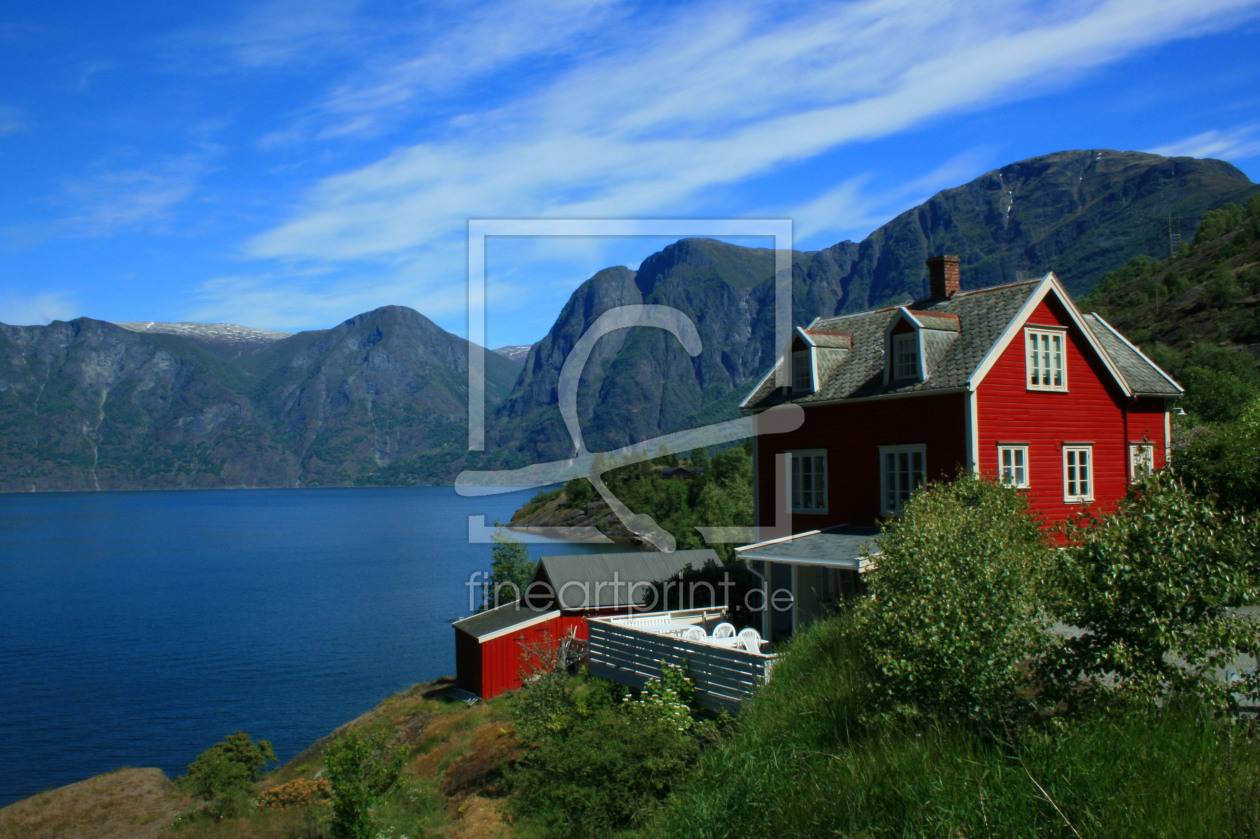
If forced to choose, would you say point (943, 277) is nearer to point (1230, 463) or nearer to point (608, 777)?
point (1230, 463)

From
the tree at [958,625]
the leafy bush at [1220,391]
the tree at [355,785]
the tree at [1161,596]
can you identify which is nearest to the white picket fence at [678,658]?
the tree at [355,785]

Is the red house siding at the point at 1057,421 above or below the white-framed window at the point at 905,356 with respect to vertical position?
below

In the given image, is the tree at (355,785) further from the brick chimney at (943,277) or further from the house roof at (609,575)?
the brick chimney at (943,277)

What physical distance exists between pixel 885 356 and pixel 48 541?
155603mm

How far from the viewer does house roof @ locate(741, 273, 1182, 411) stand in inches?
898

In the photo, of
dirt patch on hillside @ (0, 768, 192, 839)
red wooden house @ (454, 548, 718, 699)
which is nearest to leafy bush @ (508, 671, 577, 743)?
red wooden house @ (454, 548, 718, 699)

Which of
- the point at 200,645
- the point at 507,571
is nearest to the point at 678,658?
the point at 507,571

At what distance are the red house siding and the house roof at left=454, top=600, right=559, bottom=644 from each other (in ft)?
70.1

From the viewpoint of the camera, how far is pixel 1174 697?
7734 millimetres

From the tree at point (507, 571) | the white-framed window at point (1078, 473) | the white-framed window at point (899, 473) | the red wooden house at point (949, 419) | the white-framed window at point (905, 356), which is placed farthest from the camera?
the tree at point (507, 571)

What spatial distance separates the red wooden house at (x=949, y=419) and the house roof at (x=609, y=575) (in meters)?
12.1

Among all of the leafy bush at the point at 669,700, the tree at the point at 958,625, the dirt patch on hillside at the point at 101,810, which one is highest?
the tree at the point at 958,625

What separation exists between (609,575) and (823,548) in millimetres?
17517

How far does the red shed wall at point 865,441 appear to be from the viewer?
73.7ft
